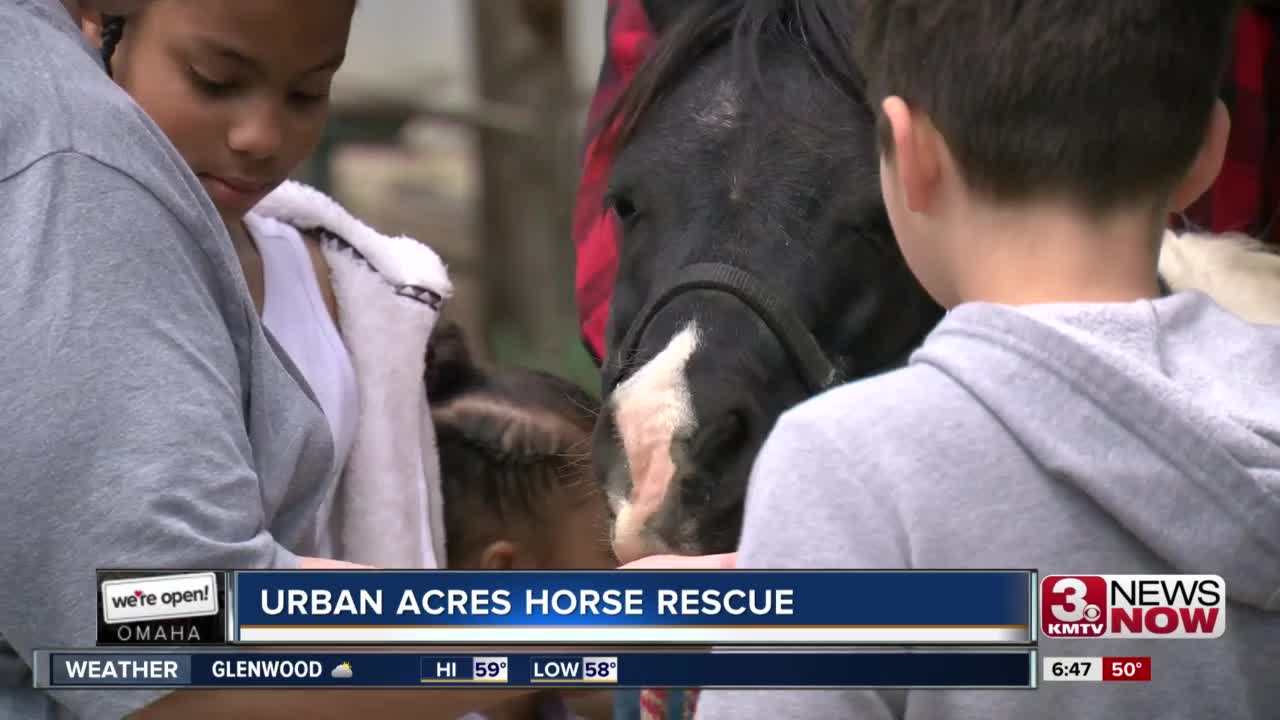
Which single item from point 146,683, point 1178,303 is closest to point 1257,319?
point 1178,303

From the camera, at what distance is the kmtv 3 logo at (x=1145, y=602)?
929mm

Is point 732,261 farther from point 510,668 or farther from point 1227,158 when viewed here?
point 1227,158

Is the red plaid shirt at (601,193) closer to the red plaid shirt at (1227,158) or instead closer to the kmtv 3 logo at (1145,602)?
the red plaid shirt at (1227,158)

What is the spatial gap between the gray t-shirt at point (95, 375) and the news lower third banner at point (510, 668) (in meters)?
0.02

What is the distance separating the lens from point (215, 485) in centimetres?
108

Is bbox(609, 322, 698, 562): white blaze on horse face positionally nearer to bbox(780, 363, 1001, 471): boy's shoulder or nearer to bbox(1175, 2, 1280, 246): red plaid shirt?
bbox(780, 363, 1001, 471): boy's shoulder

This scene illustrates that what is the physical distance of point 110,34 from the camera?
1.45 metres

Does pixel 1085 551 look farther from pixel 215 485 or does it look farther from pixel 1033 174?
pixel 215 485

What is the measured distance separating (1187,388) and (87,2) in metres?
0.95

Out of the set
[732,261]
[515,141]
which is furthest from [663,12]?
[515,141]

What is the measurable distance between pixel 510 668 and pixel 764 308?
0.47m

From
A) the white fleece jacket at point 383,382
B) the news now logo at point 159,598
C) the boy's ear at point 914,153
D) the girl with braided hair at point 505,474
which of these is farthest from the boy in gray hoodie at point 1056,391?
the girl with braided hair at point 505,474

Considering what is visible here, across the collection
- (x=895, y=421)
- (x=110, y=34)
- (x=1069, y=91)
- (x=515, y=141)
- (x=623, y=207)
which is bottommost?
(x=895, y=421)

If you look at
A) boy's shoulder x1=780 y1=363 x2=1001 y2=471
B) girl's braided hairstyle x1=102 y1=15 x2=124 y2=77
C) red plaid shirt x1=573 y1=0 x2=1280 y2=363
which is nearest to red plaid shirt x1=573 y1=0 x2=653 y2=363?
red plaid shirt x1=573 y1=0 x2=1280 y2=363
